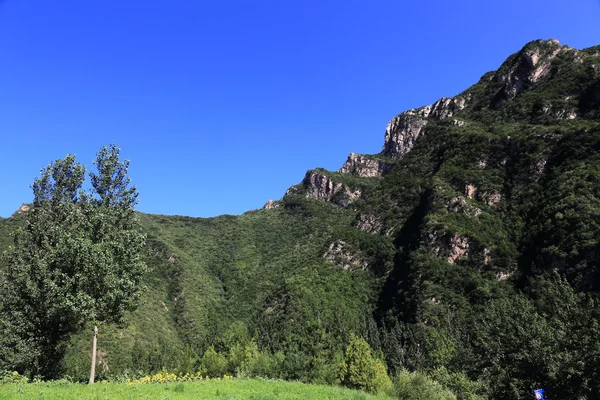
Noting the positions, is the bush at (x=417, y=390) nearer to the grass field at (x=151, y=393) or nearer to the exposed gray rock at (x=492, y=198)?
the grass field at (x=151, y=393)

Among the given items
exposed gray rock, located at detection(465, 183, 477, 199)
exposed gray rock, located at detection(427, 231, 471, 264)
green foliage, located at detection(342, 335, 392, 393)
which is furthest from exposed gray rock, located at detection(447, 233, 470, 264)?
green foliage, located at detection(342, 335, 392, 393)

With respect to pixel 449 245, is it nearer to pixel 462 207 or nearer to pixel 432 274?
pixel 432 274

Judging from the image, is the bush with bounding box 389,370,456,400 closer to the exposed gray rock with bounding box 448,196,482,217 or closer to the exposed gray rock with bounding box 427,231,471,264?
the exposed gray rock with bounding box 427,231,471,264

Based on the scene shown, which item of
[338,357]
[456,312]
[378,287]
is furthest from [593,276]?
[378,287]

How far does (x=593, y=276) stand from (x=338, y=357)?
6688 cm

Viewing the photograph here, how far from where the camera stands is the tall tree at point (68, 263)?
21.7 meters

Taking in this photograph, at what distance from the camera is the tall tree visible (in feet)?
71.2

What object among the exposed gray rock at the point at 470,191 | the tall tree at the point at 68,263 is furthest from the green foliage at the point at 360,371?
the exposed gray rock at the point at 470,191

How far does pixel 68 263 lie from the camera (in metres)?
22.1

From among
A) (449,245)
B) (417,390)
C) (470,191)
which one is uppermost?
(470,191)

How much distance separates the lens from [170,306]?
6344 inches

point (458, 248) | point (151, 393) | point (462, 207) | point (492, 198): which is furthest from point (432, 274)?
point (151, 393)

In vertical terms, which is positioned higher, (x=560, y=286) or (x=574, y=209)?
(x=574, y=209)

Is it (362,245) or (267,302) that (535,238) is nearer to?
(362,245)
